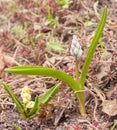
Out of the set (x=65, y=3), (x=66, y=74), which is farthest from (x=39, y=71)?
(x=65, y=3)

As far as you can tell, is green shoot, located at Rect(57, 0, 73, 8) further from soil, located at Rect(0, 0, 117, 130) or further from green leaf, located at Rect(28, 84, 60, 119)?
green leaf, located at Rect(28, 84, 60, 119)

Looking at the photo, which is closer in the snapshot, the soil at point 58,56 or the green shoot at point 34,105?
the green shoot at point 34,105

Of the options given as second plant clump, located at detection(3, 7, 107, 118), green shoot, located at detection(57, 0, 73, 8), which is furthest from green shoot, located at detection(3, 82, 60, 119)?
green shoot, located at detection(57, 0, 73, 8)

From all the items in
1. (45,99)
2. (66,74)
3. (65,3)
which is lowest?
(45,99)

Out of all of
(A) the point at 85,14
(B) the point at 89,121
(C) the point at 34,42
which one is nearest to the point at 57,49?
(C) the point at 34,42

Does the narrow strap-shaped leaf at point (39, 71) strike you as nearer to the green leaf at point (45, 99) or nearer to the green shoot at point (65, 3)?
the green leaf at point (45, 99)

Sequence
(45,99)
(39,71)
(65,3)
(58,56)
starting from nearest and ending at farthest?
(39,71), (45,99), (58,56), (65,3)

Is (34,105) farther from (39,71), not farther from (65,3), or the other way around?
(65,3)

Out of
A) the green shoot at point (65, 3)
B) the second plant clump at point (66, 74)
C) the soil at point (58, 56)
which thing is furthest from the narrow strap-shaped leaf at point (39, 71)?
the green shoot at point (65, 3)
